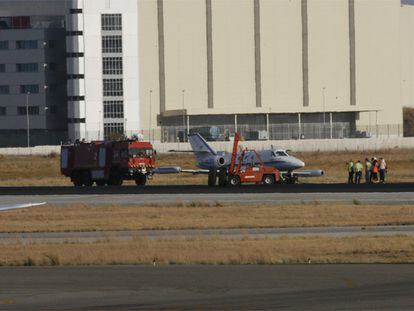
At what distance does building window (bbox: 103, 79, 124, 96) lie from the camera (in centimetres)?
14338

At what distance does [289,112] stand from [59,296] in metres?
126

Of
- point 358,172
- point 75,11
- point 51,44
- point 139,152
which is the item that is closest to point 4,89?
point 51,44

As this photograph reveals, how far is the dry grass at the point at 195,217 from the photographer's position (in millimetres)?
39938

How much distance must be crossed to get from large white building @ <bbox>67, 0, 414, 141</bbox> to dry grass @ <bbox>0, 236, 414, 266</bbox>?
110000 millimetres

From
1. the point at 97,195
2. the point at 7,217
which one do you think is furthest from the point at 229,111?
the point at 7,217

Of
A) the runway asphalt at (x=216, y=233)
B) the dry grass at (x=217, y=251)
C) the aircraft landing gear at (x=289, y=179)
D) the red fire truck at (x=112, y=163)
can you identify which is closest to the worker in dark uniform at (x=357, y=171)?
the aircraft landing gear at (x=289, y=179)

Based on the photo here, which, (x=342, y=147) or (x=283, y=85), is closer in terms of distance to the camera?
(x=342, y=147)

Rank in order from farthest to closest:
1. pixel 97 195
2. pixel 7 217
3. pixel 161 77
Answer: pixel 161 77 → pixel 97 195 → pixel 7 217

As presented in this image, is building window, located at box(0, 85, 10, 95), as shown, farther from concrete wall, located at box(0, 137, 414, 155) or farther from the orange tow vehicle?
the orange tow vehicle

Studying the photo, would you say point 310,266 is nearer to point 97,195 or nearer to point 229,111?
point 97,195

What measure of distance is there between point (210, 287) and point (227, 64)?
12240 centimetres

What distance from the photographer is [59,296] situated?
2242cm

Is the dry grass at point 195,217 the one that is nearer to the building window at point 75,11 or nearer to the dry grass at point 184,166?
the dry grass at point 184,166

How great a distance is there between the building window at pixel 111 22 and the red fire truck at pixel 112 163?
70087 mm
